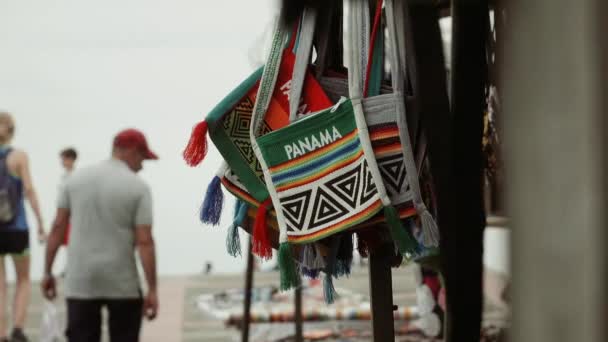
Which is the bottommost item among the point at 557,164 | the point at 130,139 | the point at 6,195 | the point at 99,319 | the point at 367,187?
the point at 99,319

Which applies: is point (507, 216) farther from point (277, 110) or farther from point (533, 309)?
point (277, 110)

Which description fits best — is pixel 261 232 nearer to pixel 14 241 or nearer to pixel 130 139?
pixel 130 139

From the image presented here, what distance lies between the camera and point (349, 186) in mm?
2318

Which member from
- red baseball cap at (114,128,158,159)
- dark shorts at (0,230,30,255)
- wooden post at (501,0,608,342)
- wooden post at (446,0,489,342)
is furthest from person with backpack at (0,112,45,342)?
wooden post at (501,0,608,342)

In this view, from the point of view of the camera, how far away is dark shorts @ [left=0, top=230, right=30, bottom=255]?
775cm

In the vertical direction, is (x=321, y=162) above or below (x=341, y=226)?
above

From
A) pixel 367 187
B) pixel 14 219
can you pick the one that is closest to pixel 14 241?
pixel 14 219

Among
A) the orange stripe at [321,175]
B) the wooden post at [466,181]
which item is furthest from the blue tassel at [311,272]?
the wooden post at [466,181]

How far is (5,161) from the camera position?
7758mm

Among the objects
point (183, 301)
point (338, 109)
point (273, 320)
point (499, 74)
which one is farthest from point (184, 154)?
point (183, 301)

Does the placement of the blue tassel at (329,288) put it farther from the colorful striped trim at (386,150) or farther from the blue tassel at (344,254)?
the colorful striped trim at (386,150)

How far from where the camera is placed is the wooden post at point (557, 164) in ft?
2.85

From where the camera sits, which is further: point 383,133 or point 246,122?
point 246,122

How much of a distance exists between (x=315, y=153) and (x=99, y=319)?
4088 mm
